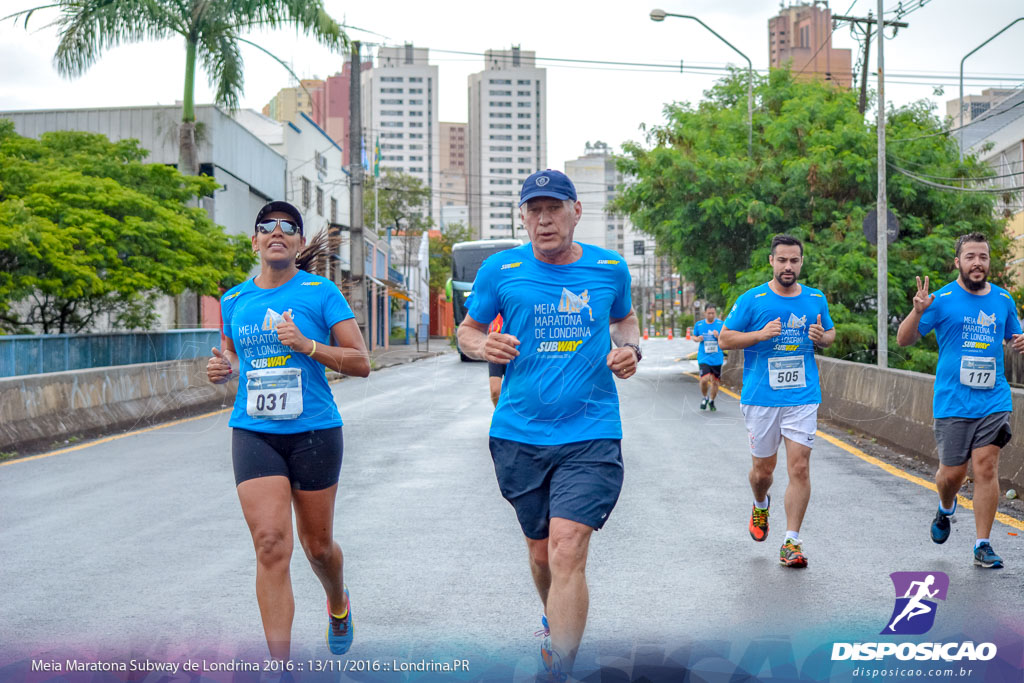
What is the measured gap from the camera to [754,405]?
6.90 m

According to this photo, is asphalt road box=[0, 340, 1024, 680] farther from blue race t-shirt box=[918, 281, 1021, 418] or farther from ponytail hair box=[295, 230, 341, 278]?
ponytail hair box=[295, 230, 341, 278]

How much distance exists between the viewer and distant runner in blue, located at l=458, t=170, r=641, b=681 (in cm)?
419

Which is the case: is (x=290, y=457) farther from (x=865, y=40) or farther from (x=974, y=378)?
(x=865, y=40)

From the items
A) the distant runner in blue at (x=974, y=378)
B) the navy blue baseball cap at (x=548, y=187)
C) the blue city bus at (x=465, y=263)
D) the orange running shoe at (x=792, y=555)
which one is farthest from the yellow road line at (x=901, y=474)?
the blue city bus at (x=465, y=263)

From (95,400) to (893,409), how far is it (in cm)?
1023

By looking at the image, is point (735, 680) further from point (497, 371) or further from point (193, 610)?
point (497, 371)

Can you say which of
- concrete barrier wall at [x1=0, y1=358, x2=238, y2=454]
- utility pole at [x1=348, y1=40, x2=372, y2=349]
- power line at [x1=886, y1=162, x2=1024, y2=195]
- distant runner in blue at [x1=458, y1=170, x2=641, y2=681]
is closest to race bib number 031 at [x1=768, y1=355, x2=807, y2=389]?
distant runner in blue at [x1=458, y1=170, x2=641, y2=681]

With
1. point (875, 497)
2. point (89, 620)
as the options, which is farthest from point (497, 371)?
point (89, 620)

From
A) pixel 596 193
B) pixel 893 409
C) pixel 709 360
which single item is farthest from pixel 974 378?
pixel 596 193

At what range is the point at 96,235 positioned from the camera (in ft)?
58.9

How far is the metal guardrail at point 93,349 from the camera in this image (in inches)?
632

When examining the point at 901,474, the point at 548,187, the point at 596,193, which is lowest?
the point at 901,474

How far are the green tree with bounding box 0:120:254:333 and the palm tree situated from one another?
8.43ft

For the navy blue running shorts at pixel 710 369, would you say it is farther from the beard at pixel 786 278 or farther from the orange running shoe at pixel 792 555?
the orange running shoe at pixel 792 555
